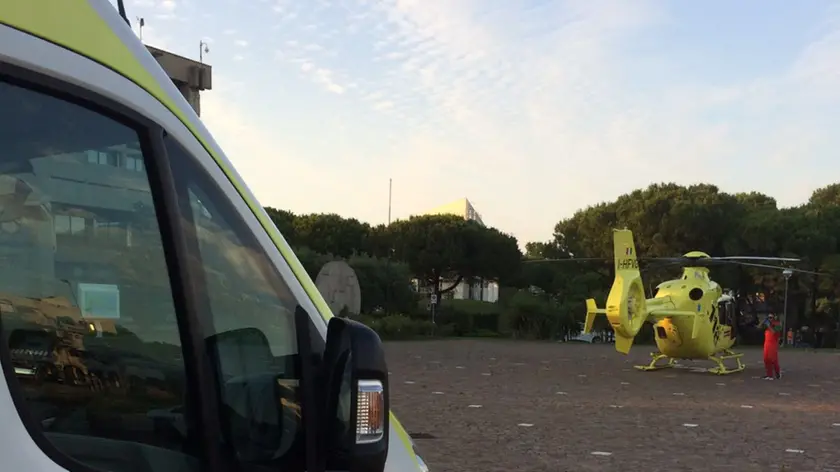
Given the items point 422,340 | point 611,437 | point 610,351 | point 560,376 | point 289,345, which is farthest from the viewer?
point 422,340

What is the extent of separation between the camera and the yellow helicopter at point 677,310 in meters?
17.7

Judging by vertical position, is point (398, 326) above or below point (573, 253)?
below

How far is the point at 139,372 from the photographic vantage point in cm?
156

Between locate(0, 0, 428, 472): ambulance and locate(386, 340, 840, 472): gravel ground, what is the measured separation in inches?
243

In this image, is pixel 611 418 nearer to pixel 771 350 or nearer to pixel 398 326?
pixel 771 350

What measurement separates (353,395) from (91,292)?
1.80 ft

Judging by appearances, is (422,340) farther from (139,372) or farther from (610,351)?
(139,372)

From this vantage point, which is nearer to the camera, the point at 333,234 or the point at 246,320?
the point at 246,320

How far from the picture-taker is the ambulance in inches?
55.9

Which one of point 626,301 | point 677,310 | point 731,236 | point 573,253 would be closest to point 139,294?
point 626,301

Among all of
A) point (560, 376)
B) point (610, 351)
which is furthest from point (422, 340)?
point (560, 376)

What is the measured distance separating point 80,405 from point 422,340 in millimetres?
30229

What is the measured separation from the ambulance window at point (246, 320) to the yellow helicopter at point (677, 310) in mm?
16208

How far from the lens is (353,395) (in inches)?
57.6
